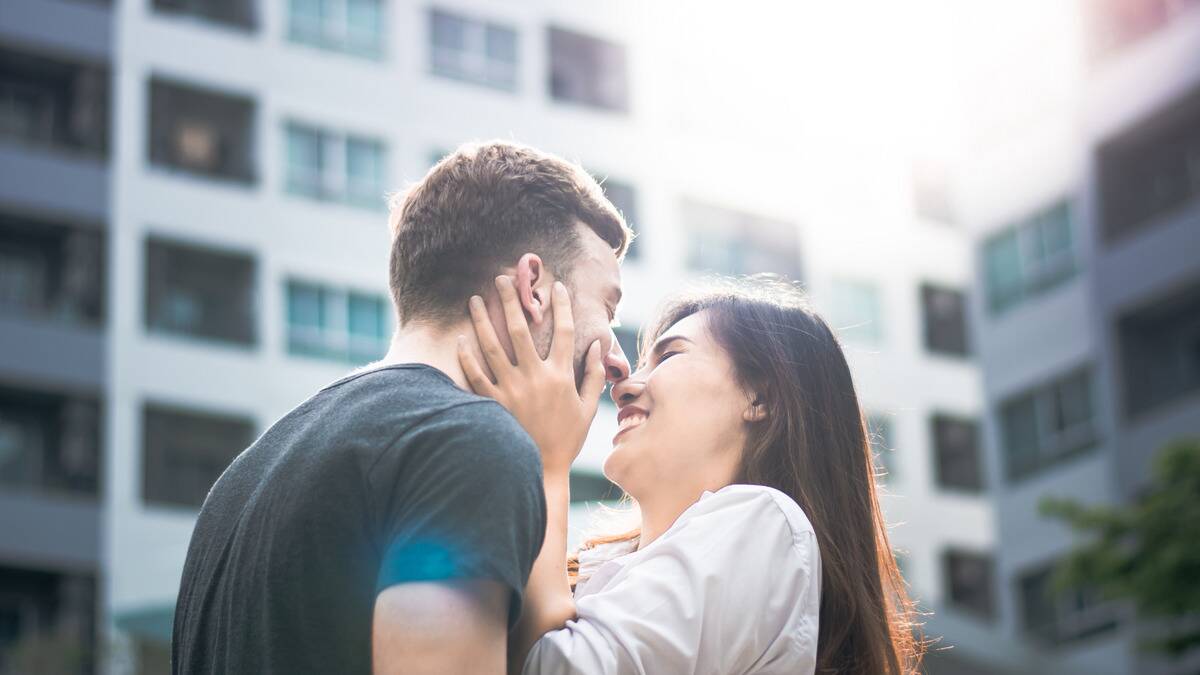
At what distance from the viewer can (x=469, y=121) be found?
128 feet

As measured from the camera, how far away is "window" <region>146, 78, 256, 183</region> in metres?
35.7

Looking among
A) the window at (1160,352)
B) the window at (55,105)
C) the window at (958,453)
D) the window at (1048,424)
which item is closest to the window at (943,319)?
the window at (958,453)

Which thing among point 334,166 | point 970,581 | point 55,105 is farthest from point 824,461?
point 970,581

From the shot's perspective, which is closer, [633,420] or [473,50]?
[633,420]

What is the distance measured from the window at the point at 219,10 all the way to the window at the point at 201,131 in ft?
4.89

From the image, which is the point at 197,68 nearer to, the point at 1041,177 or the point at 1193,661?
the point at 1041,177

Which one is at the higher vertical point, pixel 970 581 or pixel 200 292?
pixel 200 292

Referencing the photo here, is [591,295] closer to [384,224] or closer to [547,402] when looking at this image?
[547,402]

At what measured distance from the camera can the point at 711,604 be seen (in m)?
4.49

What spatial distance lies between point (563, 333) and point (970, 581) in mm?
45404

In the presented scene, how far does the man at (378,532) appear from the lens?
3674mm

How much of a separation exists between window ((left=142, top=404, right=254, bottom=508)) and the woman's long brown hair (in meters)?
28.9

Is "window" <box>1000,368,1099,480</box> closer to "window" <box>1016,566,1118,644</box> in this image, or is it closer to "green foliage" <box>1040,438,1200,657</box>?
"window" <box>1016,566,1118,644</box>

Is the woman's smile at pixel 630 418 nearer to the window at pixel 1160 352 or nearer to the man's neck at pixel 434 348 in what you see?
the man's neck at pixel 434 348
